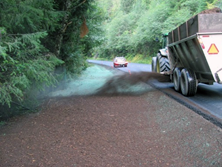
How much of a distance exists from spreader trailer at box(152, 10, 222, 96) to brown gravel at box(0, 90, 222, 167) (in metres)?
1.31

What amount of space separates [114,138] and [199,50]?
3.77 m

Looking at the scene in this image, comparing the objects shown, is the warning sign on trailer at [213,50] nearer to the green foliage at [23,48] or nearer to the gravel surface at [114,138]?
the gravel surface at [114,138]

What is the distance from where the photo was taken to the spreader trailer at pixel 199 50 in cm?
575

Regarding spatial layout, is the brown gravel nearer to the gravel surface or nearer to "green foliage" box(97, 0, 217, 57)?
the gravel surface

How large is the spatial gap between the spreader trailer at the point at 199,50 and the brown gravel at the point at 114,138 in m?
1.31

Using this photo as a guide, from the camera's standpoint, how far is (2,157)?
369 cm

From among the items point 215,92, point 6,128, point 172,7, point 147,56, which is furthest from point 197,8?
point 6,128

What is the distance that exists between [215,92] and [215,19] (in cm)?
296

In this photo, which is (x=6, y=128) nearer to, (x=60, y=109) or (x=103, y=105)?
(x=60, y=109)

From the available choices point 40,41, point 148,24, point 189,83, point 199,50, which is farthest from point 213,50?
point 148,24

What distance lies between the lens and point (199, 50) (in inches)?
240

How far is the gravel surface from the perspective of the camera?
3.41m

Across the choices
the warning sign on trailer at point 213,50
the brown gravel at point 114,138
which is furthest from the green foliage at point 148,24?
the brown gravel at point 114,138

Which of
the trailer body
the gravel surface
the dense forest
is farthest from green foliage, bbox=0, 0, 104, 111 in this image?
the trailer body
